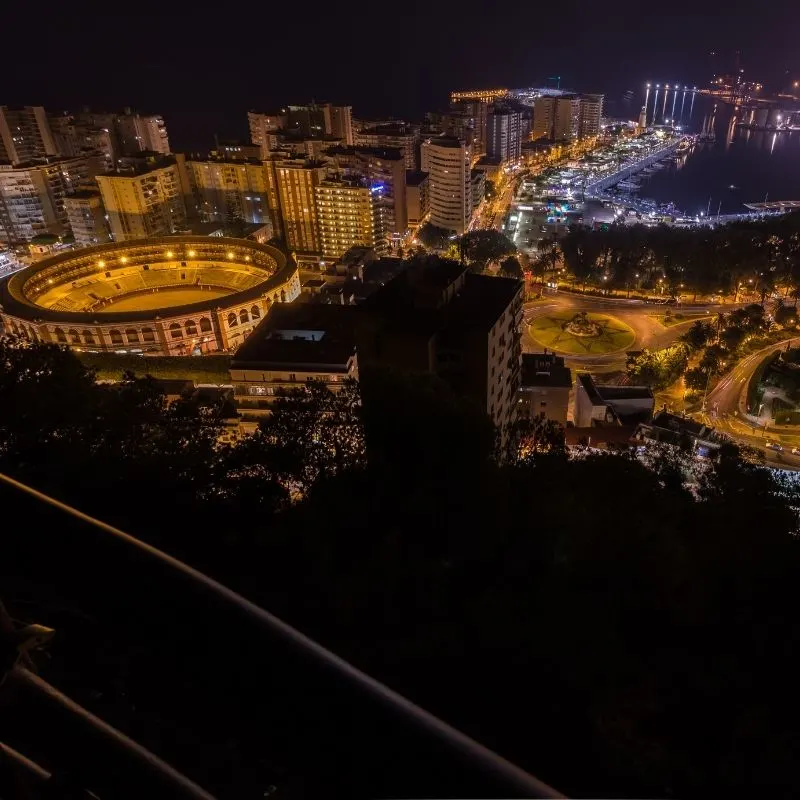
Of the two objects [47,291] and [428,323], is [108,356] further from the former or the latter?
[428,323]

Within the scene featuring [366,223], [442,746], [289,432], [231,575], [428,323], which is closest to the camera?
[442,746]

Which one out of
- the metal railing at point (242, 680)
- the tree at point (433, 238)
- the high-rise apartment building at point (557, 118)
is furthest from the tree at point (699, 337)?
the high-rise apartment building at point (557, 118)

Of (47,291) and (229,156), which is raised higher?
(229,156)

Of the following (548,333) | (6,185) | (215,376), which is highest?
(6,185)

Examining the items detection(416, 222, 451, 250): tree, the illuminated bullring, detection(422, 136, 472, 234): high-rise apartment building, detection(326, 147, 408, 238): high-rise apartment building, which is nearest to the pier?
detection(422, 136, 472, 234): high-rise apartment building

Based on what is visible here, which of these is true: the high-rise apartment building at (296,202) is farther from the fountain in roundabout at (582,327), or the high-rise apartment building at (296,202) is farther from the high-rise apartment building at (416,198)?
the fountain in roundabout at (582,327)

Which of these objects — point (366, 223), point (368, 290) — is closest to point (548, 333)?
point (368, 290)

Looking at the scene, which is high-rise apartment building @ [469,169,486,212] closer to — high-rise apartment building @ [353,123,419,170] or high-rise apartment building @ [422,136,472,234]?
high-rise apartment building @ [422,136,472,234]
